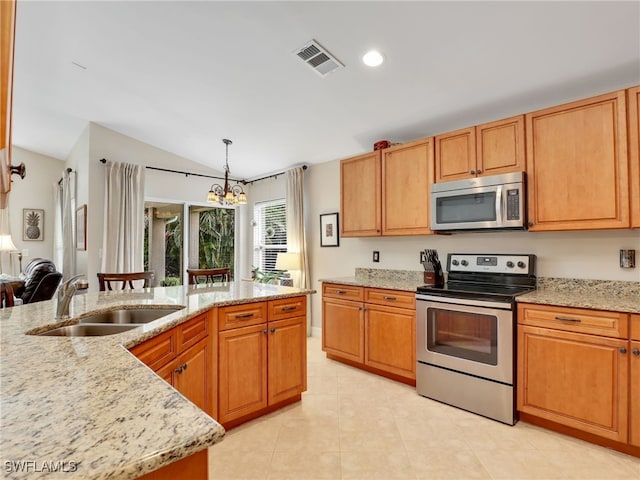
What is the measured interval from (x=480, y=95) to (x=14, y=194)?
25.6ft

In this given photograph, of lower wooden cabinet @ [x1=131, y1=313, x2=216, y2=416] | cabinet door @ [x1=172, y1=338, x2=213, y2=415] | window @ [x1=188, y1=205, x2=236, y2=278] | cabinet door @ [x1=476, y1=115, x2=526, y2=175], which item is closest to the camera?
lower wooden cabinet @ [x1=131, y1=313, x2=216, y2=416]

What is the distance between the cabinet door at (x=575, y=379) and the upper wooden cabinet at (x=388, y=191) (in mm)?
1288

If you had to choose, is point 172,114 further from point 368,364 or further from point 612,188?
point 612,188

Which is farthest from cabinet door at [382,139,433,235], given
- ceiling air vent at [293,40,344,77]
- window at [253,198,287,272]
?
window at [253,198,287,272]

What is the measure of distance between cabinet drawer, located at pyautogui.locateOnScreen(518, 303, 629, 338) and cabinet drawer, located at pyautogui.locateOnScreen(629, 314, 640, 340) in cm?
2

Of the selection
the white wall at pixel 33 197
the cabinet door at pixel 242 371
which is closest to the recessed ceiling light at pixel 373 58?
the cabinet door at pixel 242 371

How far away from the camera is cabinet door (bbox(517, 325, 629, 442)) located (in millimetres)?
1956

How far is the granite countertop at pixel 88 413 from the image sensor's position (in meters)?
0.56

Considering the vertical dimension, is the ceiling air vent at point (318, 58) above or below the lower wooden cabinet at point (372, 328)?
above

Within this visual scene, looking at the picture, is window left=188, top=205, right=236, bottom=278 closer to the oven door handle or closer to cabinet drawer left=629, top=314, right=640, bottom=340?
the oven door handle

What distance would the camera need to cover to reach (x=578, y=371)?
2084 mm

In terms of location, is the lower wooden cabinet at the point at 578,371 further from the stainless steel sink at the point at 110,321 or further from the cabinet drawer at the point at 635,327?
the stainless steel sink at the point at 110,321

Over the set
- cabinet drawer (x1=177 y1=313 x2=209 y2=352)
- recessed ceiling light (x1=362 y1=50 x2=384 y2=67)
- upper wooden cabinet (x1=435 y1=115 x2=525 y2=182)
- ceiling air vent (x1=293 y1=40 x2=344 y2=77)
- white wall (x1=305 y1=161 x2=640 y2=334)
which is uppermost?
ceiling air vent (x1=293 y1=40 x2=344 y2=77)

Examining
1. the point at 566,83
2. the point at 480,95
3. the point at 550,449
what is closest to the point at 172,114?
the point at 480,95
